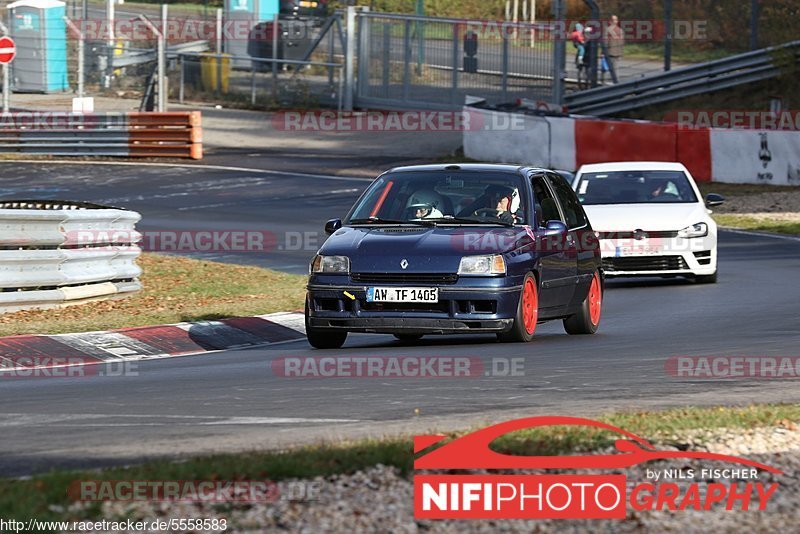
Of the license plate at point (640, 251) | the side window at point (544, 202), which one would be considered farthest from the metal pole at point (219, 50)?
the side window at point (544, 202)

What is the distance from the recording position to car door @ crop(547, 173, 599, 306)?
13.2m

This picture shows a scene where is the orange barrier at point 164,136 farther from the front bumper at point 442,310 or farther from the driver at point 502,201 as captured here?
the front bumper at point 442,310

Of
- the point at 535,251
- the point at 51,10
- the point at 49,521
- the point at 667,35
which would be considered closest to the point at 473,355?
the point at 535,251

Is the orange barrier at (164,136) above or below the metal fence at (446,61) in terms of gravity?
below

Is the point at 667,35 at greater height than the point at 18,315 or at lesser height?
greater

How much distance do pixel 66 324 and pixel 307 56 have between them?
109ft

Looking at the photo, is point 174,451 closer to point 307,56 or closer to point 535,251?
point 535,251

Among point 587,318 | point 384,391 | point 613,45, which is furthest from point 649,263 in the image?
point 613,45

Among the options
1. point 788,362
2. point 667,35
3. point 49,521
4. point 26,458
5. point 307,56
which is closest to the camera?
point 49,521

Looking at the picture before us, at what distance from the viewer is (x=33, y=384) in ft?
32.7

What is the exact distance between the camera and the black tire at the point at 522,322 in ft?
38.5

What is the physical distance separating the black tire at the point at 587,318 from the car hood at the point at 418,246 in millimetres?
1515

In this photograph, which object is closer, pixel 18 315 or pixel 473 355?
pixel 473 355

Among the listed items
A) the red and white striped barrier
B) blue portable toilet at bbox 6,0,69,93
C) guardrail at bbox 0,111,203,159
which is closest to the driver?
the red and white striped barrier
